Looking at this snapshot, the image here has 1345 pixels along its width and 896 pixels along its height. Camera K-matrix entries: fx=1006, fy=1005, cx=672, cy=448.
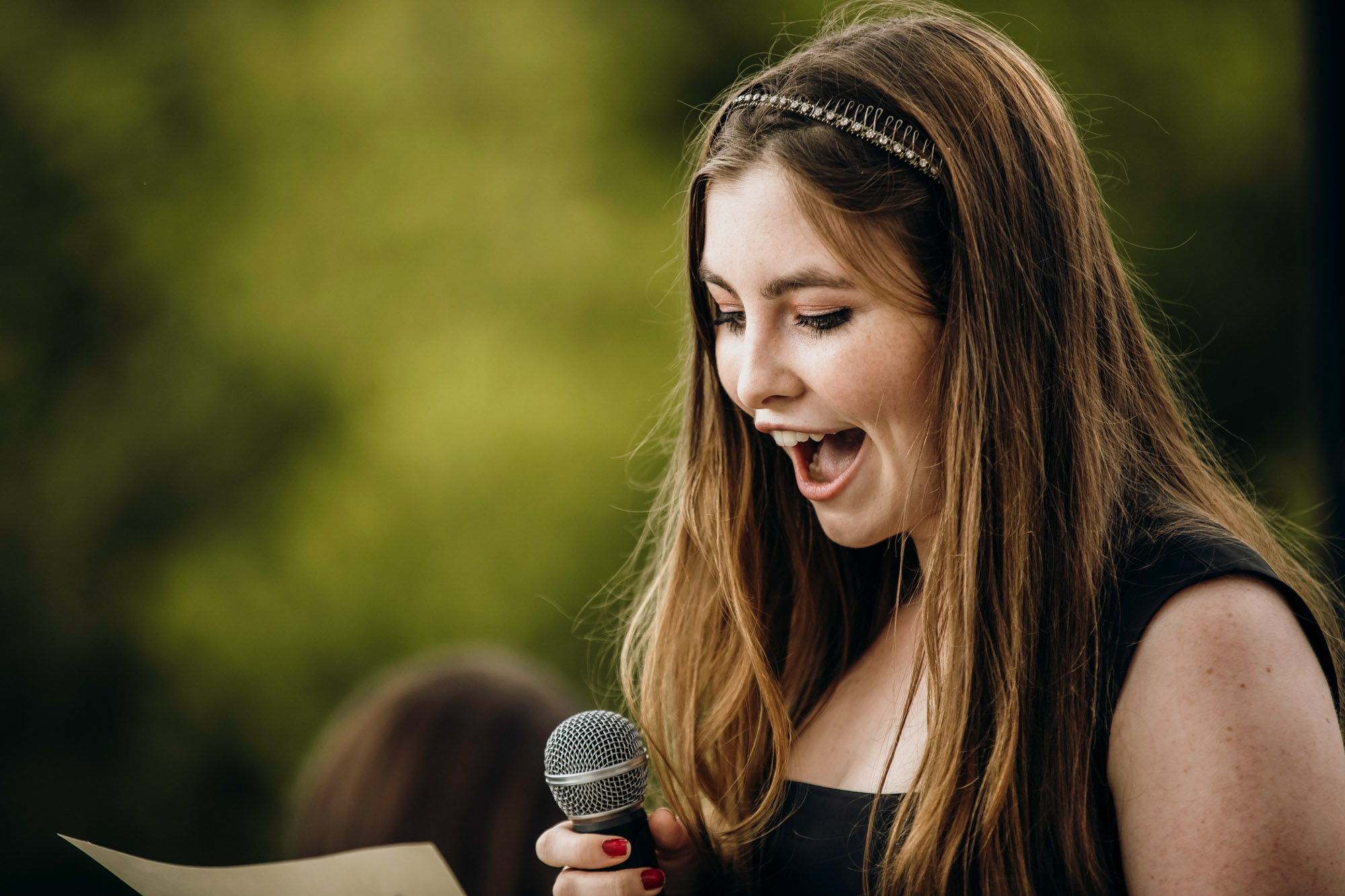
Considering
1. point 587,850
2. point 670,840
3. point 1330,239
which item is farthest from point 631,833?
point 1330,239

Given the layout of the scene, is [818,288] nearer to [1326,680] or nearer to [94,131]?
[1326,680]

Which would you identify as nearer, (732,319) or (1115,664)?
(1115,664)

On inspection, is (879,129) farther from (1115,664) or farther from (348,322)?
(348,322)

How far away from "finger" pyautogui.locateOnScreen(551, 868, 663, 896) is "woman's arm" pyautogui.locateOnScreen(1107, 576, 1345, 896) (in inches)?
19.0

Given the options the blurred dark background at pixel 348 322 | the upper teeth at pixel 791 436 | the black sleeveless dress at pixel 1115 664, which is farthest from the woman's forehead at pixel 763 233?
the blurred dark background at pixel 348 322

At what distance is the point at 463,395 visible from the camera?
375 centimetres

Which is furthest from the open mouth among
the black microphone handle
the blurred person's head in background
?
the blurred person's head in background

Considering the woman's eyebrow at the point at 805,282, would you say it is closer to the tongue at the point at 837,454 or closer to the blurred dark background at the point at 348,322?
the tongue at the point at 837,454

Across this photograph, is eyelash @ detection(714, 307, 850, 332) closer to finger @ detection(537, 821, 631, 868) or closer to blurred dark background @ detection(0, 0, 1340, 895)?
finger @ detection(537, 821, 631, 868)

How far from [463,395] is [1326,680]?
10.4 ft

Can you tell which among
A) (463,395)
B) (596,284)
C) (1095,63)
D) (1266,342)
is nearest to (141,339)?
(463,395)

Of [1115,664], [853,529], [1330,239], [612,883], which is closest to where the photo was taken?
[1115,664]

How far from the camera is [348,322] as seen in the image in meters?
3.74

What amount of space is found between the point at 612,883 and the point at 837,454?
1.79 feet
